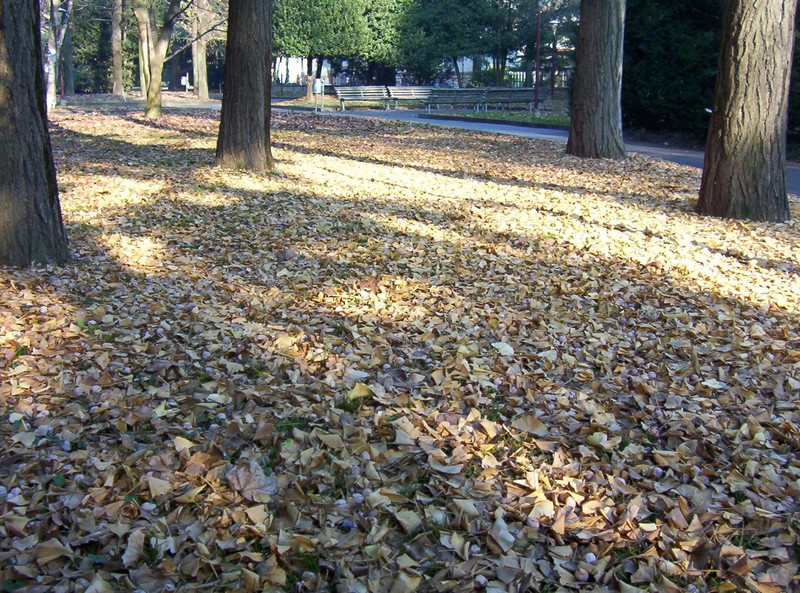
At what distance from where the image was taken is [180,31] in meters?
54.9

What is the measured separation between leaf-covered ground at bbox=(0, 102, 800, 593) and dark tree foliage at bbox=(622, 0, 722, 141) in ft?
36.7

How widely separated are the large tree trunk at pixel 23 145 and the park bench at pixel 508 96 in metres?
25.3

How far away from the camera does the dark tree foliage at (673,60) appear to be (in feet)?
59.9

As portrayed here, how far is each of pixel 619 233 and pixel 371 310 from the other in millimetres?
3710

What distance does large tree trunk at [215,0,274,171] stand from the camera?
10.7 meters

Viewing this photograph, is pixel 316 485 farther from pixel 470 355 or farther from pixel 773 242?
pixel 773 242

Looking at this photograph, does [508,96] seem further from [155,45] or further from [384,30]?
[155,45]

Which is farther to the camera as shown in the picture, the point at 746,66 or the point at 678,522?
the point at 746,66

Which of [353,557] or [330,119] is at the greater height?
[330,119]

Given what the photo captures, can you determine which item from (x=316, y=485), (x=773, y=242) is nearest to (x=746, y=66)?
(x=773, y=242)

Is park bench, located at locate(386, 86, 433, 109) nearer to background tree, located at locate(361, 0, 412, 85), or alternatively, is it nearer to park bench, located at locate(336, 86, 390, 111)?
park bench, located at locate(336, 86, 390, 111)

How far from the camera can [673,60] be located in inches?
739

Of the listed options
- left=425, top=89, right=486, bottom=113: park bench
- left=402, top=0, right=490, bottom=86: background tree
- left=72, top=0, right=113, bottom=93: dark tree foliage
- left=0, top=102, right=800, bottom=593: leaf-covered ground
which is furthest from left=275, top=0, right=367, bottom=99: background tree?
left=0, top=102, right=800, bottom=593: leaf-covered ground

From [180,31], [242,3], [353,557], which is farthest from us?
[180,31]
